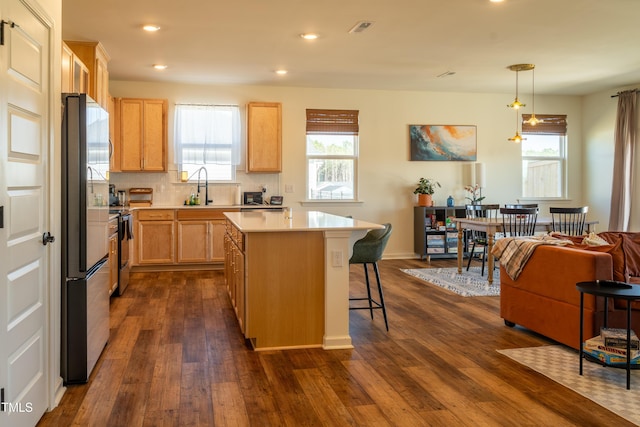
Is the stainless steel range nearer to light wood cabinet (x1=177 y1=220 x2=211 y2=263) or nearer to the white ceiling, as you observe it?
light wood cabinet (x1=177 y1=220 x2=211 y2=263)

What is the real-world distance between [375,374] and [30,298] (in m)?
1.91

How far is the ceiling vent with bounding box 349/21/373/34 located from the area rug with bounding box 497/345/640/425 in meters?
3.10

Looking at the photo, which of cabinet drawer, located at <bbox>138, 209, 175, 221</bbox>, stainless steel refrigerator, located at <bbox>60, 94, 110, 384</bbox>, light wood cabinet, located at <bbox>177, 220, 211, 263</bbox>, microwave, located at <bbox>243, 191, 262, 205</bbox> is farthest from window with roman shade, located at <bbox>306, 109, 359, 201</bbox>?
stainless steel refrigerator, located at <bbox>60, 94, 110, 384</bbox>

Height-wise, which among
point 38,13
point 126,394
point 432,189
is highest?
point 38,13

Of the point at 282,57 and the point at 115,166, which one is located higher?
the point at 282,57

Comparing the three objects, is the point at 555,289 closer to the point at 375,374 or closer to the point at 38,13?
the point at 375,374

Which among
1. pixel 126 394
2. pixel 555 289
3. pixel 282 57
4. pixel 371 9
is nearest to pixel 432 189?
pixel 282 57

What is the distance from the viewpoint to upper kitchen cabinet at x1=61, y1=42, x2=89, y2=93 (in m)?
4.31

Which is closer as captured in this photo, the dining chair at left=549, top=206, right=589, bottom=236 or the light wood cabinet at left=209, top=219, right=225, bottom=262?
the dining chair at left=549, top=206, right=589, bottom=236

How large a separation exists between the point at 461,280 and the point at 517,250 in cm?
231

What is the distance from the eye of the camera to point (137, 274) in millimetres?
6953

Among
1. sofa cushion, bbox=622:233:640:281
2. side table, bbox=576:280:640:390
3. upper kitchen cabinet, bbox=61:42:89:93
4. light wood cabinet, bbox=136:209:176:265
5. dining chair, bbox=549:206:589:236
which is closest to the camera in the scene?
side table, bbox=576:280:640:390

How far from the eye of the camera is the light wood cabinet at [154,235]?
6949 millimetres

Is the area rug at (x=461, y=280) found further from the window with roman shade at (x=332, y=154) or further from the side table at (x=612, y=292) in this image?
the side table at (x=612, y=292)
